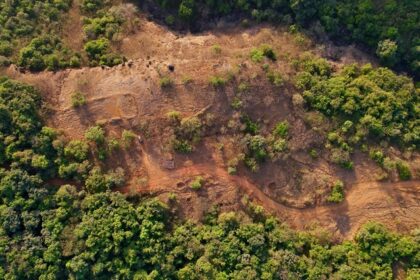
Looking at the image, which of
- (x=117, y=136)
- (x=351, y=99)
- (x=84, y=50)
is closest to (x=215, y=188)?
(x=117, y=136)

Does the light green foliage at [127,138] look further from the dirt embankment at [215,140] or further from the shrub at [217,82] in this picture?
the shrub at [217,82]

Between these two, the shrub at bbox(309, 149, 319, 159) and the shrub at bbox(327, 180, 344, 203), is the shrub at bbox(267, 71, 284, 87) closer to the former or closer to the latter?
the shrub at bbox(309, 149, 319, 159)

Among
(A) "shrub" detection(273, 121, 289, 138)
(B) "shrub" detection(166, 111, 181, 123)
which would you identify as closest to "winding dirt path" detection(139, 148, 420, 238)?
(B) "shrub" detection(166, 111, 181, 123)

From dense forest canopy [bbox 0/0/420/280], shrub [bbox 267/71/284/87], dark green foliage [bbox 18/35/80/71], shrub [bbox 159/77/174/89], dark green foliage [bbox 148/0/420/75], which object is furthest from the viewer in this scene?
dark green foliage [bbox 148/0/420/75]

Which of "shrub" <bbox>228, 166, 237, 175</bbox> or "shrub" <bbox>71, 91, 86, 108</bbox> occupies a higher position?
"shrub" <bbox>71, 91, 86, 108</bbox>

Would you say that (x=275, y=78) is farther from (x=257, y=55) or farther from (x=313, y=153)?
(x=313, y=153)

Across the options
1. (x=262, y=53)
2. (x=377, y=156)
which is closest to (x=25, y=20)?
(x=262, y=53)

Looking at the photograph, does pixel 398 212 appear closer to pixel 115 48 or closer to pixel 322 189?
pixel 322 189
